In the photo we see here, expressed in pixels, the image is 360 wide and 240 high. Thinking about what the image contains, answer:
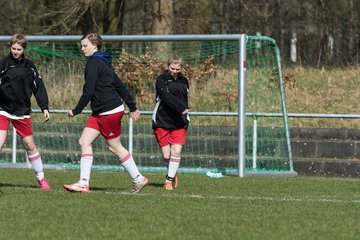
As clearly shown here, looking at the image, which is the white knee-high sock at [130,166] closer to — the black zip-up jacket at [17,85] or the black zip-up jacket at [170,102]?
the black zip-up jacket at [17,85]

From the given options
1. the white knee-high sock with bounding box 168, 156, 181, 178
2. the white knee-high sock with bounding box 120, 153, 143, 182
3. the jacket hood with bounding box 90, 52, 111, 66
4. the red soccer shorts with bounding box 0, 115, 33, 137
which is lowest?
the white knee-high sock with bounding box 168, 156, 181, 178

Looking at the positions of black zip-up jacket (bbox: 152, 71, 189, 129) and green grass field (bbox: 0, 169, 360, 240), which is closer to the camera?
green grass field (bbox: 0, 169, 360, 240)

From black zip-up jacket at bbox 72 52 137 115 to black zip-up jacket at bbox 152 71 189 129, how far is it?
4.68 ft

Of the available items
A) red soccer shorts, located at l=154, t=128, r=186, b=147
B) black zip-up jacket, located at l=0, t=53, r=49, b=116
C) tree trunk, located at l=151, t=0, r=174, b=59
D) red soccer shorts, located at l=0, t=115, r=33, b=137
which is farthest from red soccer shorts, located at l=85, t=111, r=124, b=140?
tree trunk, located at l=151, t=0, r=174, b=59

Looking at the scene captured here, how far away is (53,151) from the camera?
19453 mm

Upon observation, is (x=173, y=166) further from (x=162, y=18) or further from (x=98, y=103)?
(x=162, y=18)

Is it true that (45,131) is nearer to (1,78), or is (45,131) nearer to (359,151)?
(359,151)

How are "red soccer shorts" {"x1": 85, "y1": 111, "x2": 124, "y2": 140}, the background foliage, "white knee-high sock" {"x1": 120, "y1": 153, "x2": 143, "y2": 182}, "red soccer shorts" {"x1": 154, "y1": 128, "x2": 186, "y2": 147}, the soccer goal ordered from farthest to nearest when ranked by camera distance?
the background foliage < the soccer goal < "red soccer shorts" {"x1": 154, "y1": 128, "x2": 186, "y2": 147} < "white knee-high sock" {"x1": 120, "y1": 153, "x2": 143, "y2": 182} < "red soccer shorts" {"x1": 85, "y1": 111, "x2": 124, "y2": 140}

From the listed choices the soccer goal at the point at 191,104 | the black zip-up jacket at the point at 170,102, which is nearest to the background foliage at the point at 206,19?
the soccer goal at the point at 191,104

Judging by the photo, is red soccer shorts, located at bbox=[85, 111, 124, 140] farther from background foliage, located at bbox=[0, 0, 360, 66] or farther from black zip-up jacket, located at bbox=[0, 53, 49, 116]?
background foliage, located at bbox=[0, 0, 360, 66]

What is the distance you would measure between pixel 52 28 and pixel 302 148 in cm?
1070

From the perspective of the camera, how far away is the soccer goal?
17719 mm

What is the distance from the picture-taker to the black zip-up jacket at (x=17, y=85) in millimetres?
11828

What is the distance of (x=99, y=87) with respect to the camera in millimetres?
11328
